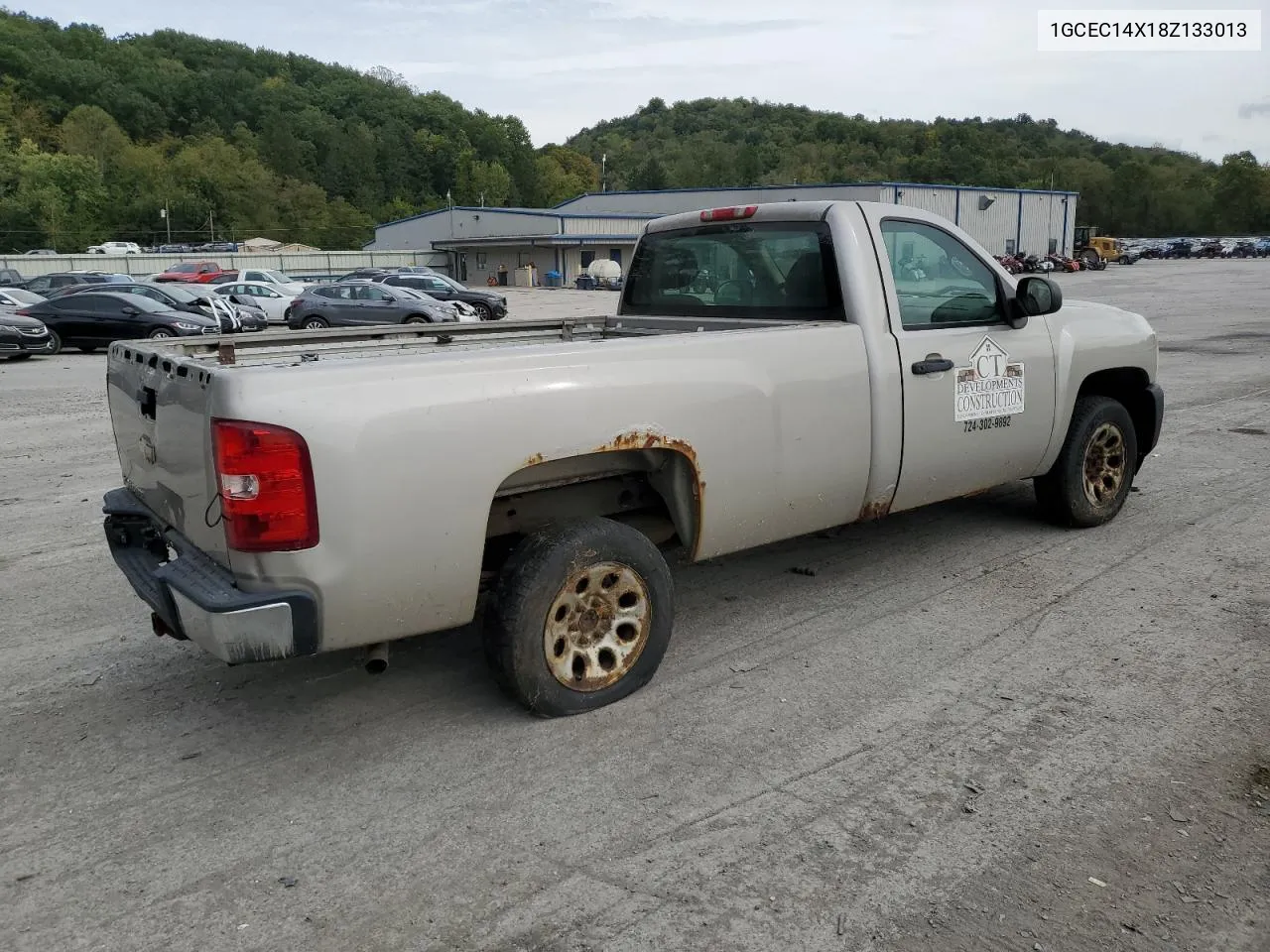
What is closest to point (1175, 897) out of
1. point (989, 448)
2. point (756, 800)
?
point (756, 800)

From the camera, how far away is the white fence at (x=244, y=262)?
6138cm

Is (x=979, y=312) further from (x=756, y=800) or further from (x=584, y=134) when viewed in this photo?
(x=584, y=134)

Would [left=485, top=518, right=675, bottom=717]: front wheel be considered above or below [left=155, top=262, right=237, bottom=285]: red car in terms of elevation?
below

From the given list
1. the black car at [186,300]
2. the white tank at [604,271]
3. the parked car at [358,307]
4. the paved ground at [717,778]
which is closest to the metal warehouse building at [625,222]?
the white tank at [604,271]

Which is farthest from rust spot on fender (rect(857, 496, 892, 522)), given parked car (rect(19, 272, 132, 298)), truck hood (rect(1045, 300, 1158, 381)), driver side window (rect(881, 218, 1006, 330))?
parked car (rect(19, 272, 132, 298))

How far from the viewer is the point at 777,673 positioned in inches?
171

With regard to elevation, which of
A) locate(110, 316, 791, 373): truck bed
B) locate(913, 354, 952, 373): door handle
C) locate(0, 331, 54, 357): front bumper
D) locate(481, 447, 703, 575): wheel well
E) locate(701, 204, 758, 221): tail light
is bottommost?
locate(0, 331, 54, 357): front bumper

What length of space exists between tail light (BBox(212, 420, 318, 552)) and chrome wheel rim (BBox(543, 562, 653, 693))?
39.0 inches

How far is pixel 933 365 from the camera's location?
4875 millimetres

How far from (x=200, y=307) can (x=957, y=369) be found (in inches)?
906

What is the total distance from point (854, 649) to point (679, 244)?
2.48 metres

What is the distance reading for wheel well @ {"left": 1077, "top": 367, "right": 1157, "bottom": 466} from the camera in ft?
20.3

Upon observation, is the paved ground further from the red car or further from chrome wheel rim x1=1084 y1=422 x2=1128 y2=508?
the red car

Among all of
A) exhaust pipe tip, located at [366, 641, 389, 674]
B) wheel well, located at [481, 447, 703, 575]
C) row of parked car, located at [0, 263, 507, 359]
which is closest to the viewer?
exhaust pipe tip, located at [366, 641, 389, 674]
